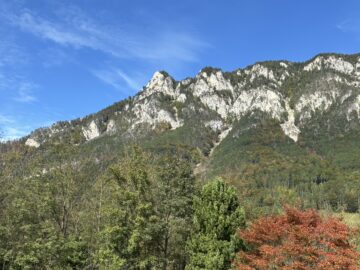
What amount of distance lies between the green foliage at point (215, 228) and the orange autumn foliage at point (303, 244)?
2.24 metres

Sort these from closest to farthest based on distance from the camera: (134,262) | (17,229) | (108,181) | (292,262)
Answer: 1. (292,262)
2. (134,262)
3. (108,181)
4. (17,229)

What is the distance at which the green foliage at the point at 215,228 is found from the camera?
31.9 m

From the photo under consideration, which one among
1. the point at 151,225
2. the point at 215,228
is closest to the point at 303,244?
the point at 215,228

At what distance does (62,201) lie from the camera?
126ft

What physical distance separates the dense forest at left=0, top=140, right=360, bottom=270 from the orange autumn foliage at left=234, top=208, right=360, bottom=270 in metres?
0.06

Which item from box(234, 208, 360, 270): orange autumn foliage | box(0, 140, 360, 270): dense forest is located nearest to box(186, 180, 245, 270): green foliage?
box(0, 140, 360, 270): dense forest

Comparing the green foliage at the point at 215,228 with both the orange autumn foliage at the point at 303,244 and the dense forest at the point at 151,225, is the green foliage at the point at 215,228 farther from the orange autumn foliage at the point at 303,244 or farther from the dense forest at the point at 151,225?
the orange autumn foliage at the point at 303,244

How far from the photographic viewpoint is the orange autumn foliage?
24827 mm

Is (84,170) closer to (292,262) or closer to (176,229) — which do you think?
(176,229)

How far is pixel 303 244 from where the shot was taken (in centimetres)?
2609

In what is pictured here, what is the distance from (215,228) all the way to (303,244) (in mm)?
8225

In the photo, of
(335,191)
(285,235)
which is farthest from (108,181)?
(335,191)

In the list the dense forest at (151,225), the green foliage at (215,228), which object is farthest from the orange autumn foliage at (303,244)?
the green foliage at (215,228)

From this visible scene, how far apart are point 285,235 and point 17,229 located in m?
24.5
